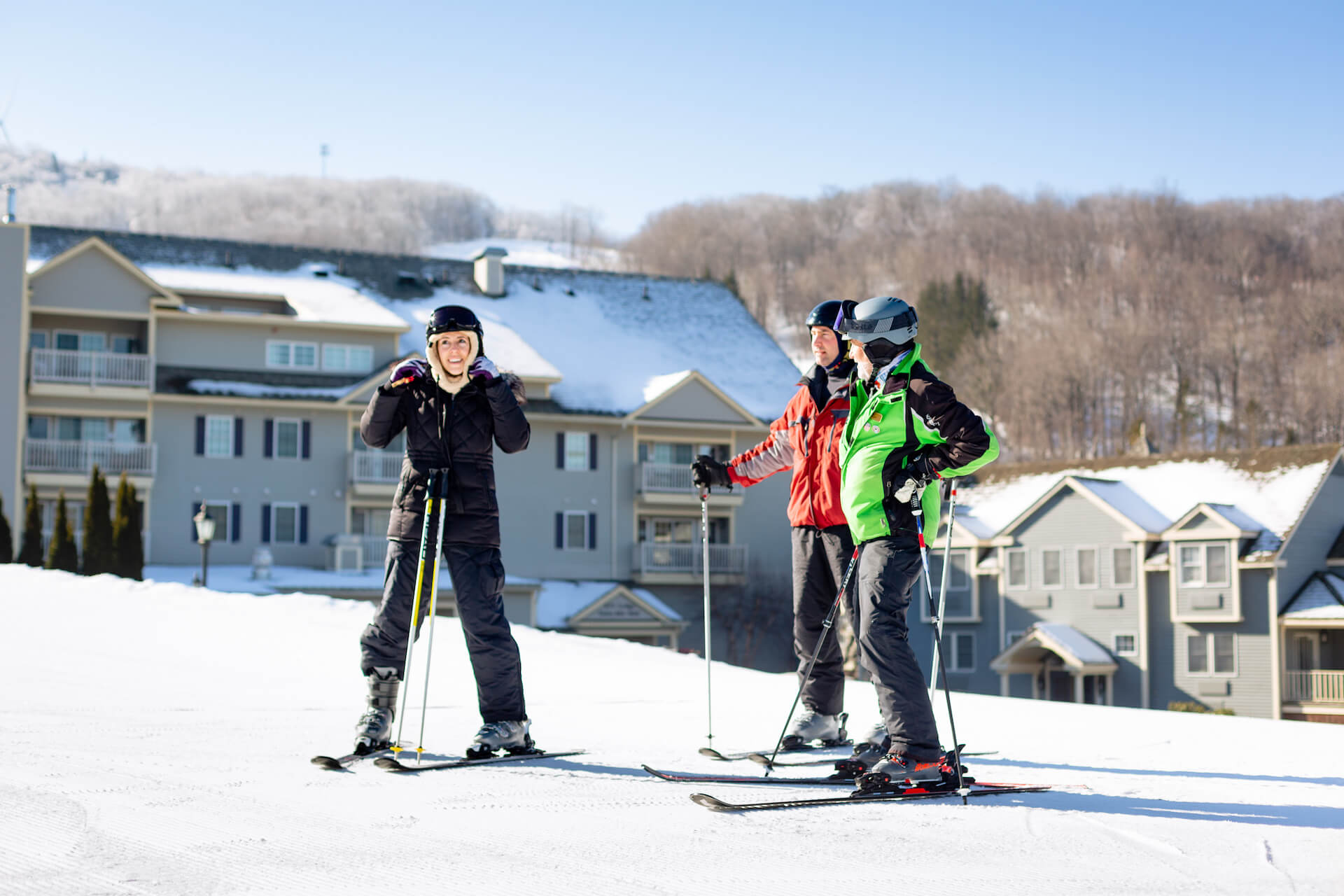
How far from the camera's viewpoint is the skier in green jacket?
5055 mm

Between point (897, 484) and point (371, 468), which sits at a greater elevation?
point (371, 468)

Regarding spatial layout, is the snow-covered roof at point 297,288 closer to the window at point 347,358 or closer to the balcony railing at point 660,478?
the window at point 347,358

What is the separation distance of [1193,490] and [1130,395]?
4238cm

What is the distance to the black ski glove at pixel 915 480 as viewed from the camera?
5109 millimetres

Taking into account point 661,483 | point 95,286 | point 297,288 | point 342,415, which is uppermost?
point 297,288

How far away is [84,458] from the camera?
35.6 m

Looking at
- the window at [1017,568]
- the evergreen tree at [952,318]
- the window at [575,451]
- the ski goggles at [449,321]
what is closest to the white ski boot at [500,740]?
the ski goggles at [449,321]

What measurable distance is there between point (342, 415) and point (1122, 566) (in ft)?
67.3

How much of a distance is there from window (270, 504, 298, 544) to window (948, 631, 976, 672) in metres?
17.7

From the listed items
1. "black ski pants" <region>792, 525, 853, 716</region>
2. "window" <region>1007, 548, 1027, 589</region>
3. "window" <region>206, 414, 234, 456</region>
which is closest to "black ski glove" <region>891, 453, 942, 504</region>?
"black ski pants" <region>792, 525, 853, 716</region>

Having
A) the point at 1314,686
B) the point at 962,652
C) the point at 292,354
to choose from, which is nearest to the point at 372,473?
the point at 292,354

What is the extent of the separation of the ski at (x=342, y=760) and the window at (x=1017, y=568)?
34761 millimetres

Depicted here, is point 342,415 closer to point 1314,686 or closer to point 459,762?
point 1314,686

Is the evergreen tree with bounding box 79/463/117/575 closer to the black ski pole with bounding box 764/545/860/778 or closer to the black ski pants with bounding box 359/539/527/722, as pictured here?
the black ski pants with bounding box 359/539/527/722
